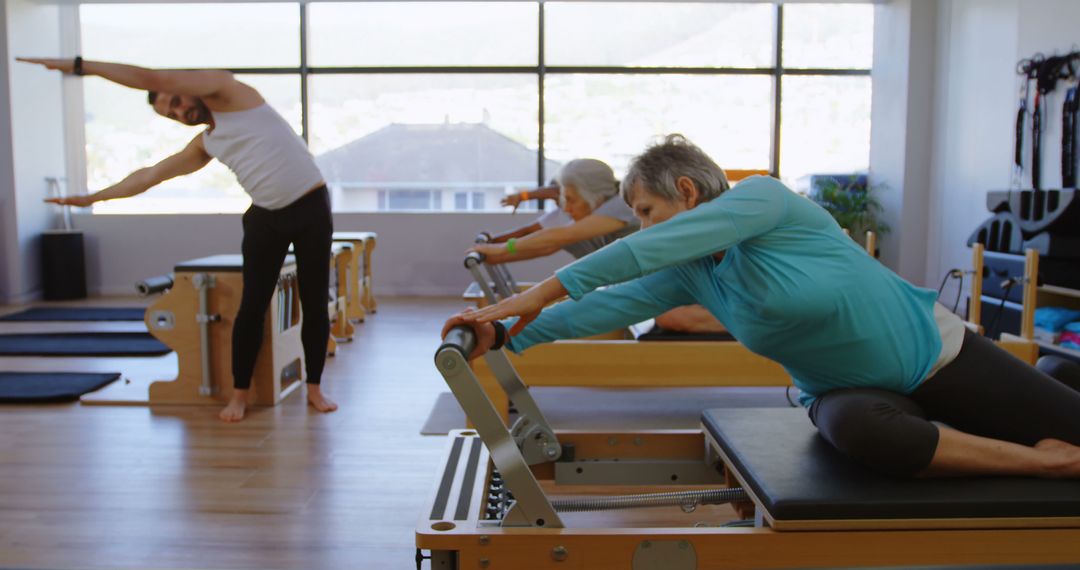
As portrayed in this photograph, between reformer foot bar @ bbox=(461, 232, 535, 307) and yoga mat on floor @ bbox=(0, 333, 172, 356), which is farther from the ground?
reformer foot bar @ bbox=(461, 232, 535, 307)

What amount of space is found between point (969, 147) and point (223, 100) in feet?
17.0

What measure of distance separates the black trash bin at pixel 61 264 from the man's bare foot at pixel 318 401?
4.51 m

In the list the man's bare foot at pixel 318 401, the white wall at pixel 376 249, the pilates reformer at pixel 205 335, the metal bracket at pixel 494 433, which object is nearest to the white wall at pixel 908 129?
the white wall at pixel 376 249

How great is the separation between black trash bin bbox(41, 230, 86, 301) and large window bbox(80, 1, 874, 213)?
1.92 ft

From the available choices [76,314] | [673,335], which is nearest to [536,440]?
[673,335]

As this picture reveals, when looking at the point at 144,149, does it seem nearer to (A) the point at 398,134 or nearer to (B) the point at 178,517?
(A) the point at 398,134

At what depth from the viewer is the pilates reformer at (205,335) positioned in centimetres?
357

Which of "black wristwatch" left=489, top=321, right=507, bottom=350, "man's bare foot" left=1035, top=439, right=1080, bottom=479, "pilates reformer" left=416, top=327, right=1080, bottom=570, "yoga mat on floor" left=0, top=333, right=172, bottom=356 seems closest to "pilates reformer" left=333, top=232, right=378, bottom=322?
"yoga mat on floor" left=0, top=333, right=172, bottom=356

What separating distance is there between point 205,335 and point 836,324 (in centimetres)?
263

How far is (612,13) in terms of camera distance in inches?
297

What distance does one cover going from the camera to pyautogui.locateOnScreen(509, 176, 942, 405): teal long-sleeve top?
5.01 ft

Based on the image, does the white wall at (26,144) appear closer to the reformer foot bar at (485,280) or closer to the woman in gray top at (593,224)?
the reformer foot bar at (485,280)

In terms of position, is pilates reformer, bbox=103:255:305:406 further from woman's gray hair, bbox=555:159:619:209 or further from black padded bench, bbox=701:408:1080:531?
black padded bench, bbox=701:408:1080:531

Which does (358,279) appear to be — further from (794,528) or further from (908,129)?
(794,528)
